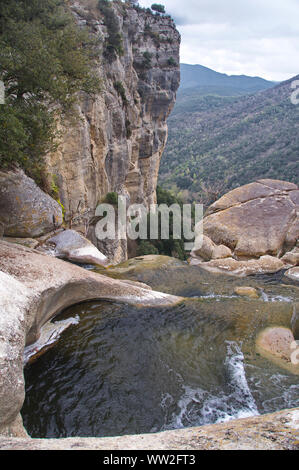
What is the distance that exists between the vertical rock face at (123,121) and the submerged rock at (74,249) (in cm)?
440

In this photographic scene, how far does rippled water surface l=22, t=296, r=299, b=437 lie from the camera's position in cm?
581

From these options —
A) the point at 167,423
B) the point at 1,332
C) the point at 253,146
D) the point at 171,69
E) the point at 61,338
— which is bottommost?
the point at 167,423

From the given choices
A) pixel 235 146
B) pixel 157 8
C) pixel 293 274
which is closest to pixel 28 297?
pixel 293 274

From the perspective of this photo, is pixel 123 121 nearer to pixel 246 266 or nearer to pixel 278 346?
pixel 246 266

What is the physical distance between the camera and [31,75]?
9648mm

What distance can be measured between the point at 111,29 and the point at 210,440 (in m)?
30.2

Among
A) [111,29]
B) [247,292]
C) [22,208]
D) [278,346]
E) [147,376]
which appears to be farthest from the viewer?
[111,29]

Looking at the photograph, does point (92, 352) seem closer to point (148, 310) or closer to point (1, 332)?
point (148, 310)

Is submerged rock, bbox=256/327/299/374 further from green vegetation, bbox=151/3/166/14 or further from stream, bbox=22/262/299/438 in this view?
green vegetation, bbox=151/3/166/14

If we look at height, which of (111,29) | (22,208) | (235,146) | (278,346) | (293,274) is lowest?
(293,274)

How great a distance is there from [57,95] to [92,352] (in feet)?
27.7

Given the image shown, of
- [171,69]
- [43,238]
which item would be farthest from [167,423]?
[171,69]

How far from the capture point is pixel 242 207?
66.4 feet

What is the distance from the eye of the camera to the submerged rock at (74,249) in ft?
40.5
